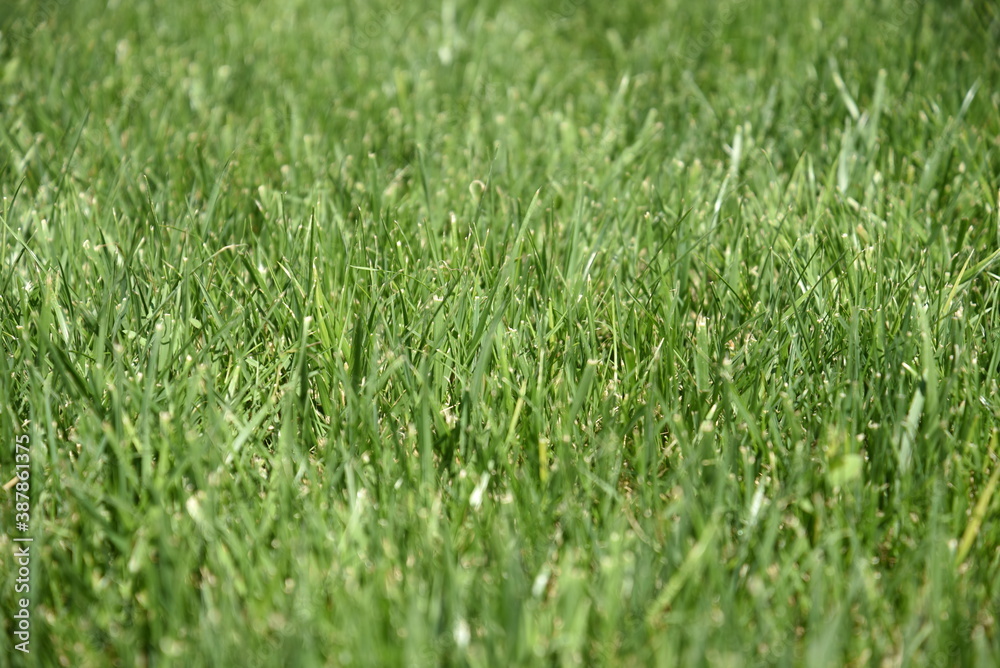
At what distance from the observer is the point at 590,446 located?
1844mm

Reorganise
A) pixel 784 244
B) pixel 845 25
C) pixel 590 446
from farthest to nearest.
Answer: pixel 845 25 → pixel 784 244 → pixel 590 446

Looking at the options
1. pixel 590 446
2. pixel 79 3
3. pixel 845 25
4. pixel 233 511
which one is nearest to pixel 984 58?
pixel 845 25

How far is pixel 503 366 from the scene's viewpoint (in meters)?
1.96

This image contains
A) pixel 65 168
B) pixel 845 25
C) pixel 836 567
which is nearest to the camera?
pixel 836 567

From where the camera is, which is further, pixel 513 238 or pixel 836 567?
pixel 513 238

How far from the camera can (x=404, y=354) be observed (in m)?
1.92

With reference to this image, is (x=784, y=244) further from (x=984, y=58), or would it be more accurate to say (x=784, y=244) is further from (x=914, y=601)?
(x=984, y=58)

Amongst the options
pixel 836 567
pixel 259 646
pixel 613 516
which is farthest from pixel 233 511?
pixel 836 567

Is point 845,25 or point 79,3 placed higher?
point 79,3

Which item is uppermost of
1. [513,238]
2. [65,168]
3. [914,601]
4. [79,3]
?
[79,3]

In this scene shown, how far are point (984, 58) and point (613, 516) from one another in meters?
2.73

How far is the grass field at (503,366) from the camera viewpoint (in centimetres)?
145

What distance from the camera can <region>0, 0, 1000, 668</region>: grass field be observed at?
56.9 inches

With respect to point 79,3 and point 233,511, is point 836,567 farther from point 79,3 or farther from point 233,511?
point 79,3
